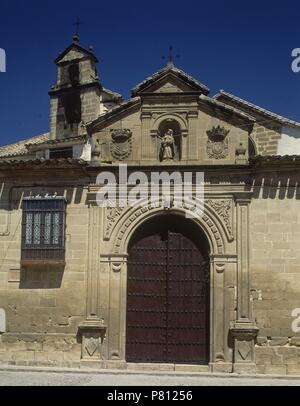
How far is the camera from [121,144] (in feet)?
46.5

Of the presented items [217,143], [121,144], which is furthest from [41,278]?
[217,143]

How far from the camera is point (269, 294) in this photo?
13141 millimetres

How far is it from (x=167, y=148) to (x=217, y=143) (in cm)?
113

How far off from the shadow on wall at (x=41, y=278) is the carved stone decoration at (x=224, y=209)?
361 cm

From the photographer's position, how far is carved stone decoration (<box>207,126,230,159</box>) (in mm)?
13797

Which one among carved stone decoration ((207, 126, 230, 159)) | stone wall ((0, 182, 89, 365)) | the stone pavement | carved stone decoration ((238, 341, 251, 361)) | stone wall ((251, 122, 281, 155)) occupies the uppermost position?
stone wall ((251, 122, 281, 155))

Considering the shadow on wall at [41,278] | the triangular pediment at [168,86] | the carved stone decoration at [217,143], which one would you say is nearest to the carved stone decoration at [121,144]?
the triangular pediment at [168,86]

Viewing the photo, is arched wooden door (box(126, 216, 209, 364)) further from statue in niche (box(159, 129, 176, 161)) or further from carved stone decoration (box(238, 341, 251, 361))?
statue in niche (box(159, 129, 176, 161))

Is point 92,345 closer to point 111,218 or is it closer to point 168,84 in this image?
point 111,218

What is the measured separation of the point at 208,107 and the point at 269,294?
4342mm

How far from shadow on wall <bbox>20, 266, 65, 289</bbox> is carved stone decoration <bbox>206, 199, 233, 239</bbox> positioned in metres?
3.61

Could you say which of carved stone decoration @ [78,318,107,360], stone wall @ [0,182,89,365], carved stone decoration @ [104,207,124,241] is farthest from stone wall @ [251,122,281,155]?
carved stone decoration @ [78,318,107,360]
